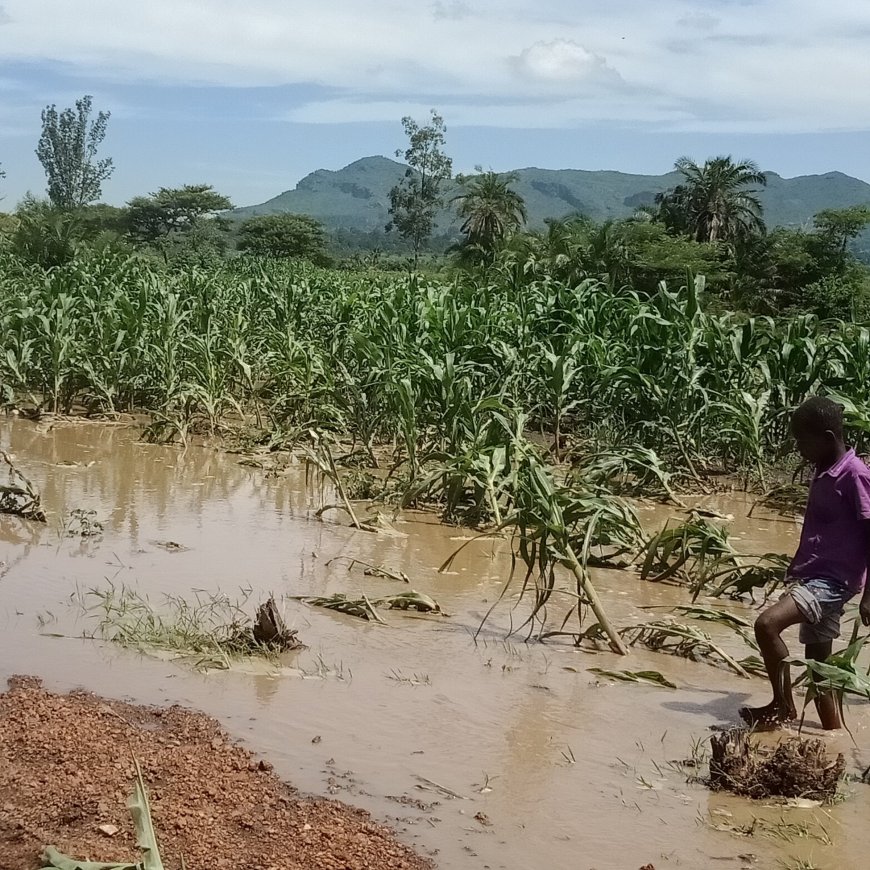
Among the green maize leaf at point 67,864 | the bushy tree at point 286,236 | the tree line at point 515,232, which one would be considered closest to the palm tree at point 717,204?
the tree line at point 515,232

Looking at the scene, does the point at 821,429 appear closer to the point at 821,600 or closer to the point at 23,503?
the point at 821,600

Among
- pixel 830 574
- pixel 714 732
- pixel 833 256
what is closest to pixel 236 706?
pixel 714 732

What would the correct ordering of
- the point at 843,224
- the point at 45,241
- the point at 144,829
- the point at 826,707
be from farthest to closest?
the point at 843,224 < the point at 45,241 < the point at 826,707 < the point at 144,829

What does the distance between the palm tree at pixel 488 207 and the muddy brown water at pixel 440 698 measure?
40097mm

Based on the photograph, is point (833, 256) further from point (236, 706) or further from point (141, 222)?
point (236, 706)

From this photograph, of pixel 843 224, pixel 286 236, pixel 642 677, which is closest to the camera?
pixel 642 677

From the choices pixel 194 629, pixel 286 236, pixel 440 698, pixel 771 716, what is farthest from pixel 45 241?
pixel 286 236

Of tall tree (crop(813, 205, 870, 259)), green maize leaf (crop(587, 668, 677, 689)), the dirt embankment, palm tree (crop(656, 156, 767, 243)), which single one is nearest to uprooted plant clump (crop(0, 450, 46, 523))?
the dirt embankment

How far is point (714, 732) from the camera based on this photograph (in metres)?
3.97

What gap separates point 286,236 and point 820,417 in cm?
5126

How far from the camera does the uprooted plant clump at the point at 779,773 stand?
3.37m

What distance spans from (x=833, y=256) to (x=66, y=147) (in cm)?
4613

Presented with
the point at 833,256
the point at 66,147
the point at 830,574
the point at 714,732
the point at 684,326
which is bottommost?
the point at 714,732

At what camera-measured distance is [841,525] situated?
3.85 m
